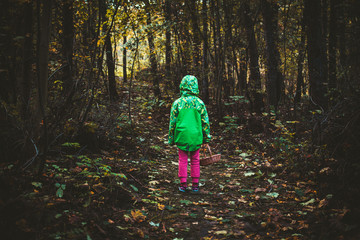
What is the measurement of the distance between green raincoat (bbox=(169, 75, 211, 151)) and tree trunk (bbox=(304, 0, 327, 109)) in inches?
149

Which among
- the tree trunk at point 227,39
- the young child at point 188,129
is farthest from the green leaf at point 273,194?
the tree trunk at point 227,39

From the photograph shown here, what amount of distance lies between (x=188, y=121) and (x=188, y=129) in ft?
0.57

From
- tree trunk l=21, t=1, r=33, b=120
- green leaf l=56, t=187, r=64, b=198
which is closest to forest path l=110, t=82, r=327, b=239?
green leaf l=56, t=187, r=64, b=198

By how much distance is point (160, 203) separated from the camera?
4.43 m

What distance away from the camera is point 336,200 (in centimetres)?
353

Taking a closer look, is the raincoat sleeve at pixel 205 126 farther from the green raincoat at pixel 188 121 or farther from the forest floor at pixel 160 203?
the forest floor at pixel 160 203

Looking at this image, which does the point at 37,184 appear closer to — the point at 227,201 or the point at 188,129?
the point at 188,129

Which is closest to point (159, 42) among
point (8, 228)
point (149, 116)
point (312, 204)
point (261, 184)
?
point (149, 116)

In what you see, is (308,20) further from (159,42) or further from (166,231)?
(159,42)

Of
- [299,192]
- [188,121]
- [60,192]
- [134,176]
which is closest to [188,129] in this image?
[188,121]

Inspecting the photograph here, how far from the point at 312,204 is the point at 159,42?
41.8ft

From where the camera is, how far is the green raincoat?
17.0 ft

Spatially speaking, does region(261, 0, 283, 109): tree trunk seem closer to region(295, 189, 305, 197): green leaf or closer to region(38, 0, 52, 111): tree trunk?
region(295, 189, 305, 197): green leaf

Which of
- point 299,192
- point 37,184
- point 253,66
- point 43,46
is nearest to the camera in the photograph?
point 37,184
